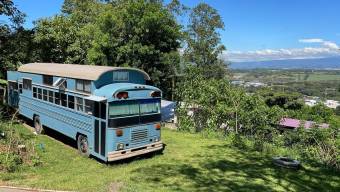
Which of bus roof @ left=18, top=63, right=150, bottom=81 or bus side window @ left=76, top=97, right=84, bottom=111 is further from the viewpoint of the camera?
bus side window @ left=76, top=97, right=84, bottom=111

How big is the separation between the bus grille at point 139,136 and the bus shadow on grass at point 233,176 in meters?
0.91

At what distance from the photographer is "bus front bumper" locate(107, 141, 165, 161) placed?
10.1 metres

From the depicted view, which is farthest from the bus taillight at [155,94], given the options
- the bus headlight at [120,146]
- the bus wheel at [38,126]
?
the bus wheel at [38,126]

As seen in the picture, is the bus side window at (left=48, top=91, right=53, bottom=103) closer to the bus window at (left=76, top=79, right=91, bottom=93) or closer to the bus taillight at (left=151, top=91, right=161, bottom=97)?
the bus window at (left=76, top=79, right=91, bottom=93)

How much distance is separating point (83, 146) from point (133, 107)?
2.33 meters

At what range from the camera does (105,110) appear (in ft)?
32.9

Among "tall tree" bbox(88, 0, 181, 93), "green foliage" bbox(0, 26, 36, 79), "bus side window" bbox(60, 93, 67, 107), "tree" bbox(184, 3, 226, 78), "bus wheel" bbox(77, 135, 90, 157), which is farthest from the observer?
"tree" bbox(184, 3, 226, 78)

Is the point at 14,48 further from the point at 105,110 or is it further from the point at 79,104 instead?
the point at 105,110

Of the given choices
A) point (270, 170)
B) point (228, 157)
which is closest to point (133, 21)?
point (228, 157)

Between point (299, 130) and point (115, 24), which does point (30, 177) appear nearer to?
point (299, 130)

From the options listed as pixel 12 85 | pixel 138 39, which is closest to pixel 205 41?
pixel 138 39

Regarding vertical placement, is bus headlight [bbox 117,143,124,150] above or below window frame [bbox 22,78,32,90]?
below

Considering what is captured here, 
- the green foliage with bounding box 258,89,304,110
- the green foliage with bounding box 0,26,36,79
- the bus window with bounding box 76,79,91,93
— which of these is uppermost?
the green foliage with bounding box 0,26,36,79

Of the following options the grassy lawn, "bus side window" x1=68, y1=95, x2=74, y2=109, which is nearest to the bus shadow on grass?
the grassy lawn
